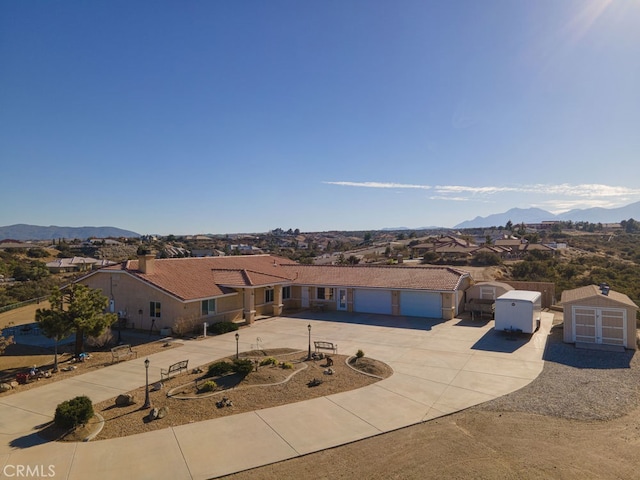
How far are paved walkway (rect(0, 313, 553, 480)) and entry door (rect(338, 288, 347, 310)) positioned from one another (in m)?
8.75

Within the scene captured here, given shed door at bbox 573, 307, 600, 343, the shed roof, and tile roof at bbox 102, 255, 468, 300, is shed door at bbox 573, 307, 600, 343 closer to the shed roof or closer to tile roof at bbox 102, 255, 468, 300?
the shed roof

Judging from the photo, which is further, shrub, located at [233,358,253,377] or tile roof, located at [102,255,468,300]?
tile roof, located at [102,255,468,300]

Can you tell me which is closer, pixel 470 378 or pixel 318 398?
pixel 318 398

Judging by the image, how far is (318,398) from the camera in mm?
13992

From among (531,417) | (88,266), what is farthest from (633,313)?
(88,266)

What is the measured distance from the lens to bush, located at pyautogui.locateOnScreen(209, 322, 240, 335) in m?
25.3

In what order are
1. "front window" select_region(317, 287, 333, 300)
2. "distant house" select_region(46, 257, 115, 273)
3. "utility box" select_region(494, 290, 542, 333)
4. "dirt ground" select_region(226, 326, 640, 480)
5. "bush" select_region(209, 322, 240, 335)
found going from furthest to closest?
"distant house" select_region(46, 257, 115, 273)
"front window" select_region(317, 287, 333, 300)
"bush" select_region(209, 322, 240, 335)
"utility box" select_region(494, 290, 542, 333)
"dirt ground" select_region(226, 326, 640, 480)

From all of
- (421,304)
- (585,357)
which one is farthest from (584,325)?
(421,304)

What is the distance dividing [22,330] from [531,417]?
93.2ft

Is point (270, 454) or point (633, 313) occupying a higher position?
point (633, 313)

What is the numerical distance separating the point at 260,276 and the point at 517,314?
708 inches

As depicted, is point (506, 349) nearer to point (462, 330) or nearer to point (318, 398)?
point (462, 330)

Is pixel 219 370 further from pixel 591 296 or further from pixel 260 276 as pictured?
pixel 591 296

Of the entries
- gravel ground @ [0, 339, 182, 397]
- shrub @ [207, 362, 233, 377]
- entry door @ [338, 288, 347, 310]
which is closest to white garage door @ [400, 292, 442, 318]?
entry door @ [338, 288, 347, 310]
